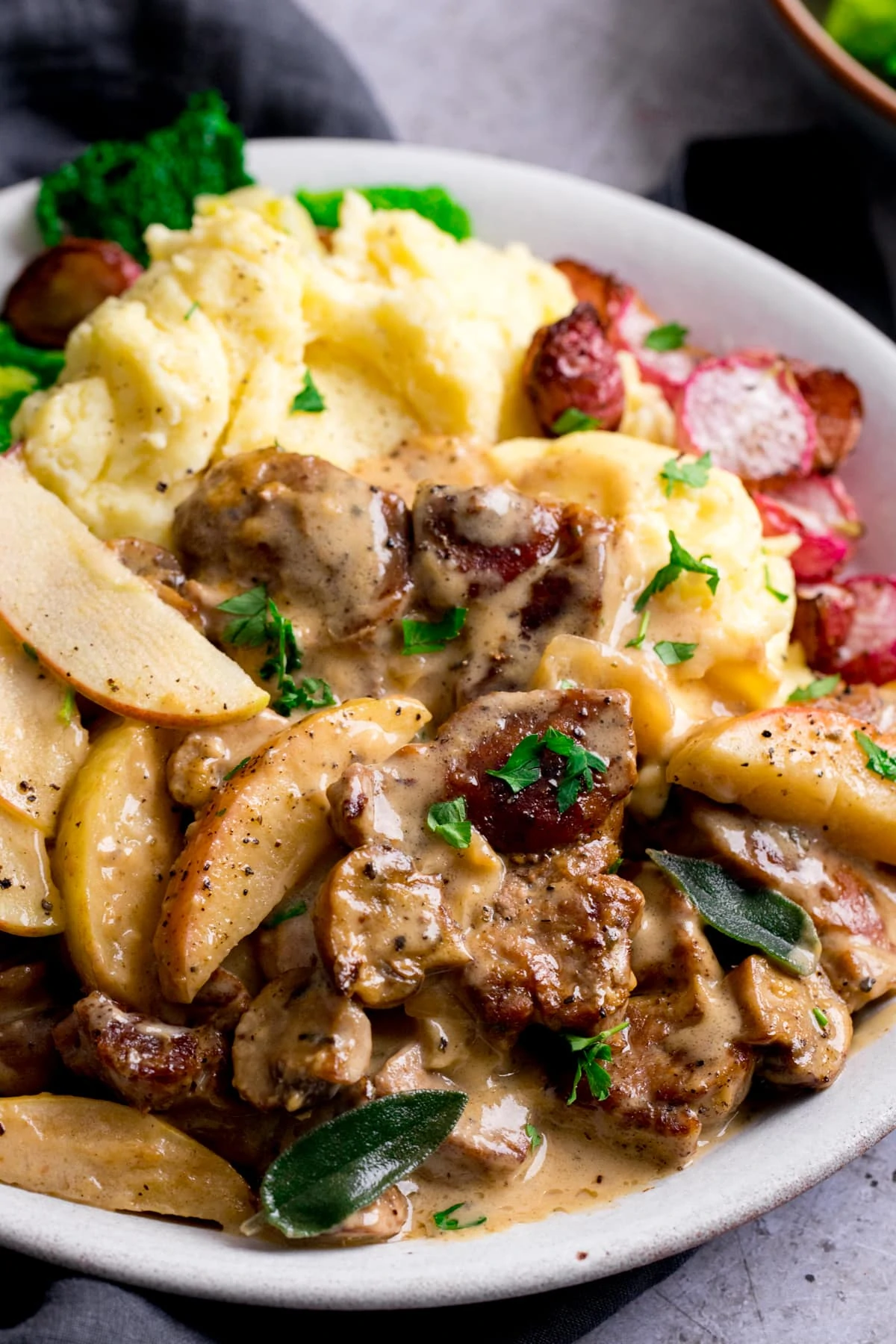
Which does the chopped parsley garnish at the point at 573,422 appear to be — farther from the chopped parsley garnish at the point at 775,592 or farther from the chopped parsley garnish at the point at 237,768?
the chopped parsley garnish at the point at 237,768

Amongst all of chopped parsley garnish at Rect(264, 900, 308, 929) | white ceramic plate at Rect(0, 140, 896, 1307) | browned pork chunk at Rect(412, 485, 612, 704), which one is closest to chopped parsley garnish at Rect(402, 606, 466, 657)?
browned pork chunk at Rect(412, 485, 612, 704)

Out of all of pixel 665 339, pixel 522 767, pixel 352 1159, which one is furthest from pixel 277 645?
pixel 665 339

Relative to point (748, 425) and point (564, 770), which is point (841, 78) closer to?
point (748, 425)

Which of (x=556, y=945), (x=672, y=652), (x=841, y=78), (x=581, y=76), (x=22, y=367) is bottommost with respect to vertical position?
(x=22, y=367)

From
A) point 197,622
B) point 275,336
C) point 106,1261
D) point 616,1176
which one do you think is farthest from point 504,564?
point 106,1261

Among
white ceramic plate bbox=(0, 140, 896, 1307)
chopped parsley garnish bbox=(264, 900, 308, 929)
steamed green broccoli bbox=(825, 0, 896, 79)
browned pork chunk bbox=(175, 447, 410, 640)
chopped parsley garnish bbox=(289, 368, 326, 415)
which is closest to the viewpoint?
white ceramic plate bbox=(0, 140, 896, 1307)

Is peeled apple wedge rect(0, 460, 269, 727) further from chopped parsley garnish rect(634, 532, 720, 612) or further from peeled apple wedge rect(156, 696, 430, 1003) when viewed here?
chopped parsley garnish rect(634, 532, 720, 612)
